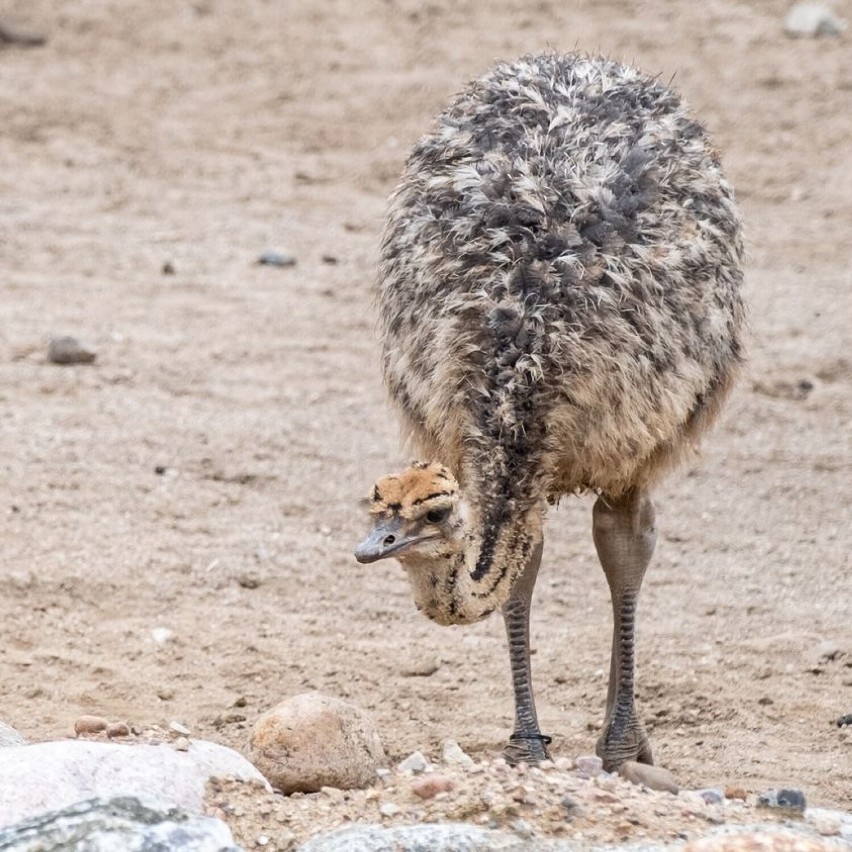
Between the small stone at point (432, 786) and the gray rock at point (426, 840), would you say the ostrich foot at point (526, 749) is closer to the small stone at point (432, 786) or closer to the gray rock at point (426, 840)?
the small stone at point (432, 786)

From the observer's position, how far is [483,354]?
17.2 feet

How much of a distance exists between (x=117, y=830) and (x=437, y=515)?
1.34 metres

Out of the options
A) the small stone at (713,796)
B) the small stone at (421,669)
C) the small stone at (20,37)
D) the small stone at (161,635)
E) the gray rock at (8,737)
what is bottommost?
the small stone at (161,635)

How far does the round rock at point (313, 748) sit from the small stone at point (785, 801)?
1.21 m

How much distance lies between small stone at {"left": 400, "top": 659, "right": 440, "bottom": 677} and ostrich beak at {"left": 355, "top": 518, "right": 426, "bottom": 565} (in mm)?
1906

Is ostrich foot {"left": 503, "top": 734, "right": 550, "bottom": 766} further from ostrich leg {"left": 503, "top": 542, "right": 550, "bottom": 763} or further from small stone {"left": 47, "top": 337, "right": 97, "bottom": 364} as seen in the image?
small stone {"left": 47, "top": 337, "right": 97, "bottom": 364}

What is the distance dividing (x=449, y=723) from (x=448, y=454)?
4.03 ft

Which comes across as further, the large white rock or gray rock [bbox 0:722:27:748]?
gray rock [bbox 0:722:27:748]

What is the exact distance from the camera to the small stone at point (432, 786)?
4453 millimetres

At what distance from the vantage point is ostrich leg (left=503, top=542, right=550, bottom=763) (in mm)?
5883

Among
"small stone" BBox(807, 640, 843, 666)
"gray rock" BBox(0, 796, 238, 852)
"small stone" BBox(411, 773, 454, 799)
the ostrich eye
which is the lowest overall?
"small stone" BBox(807, 640, 843, 666)

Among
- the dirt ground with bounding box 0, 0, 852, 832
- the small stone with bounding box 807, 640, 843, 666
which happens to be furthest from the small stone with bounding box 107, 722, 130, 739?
the small stone with bounding box 807, 640, 843, 666

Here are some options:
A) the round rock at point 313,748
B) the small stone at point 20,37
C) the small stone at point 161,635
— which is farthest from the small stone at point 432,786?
the small stone at point 20,37

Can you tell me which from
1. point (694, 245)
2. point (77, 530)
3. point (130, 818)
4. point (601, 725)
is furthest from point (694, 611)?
point (130, 818)
